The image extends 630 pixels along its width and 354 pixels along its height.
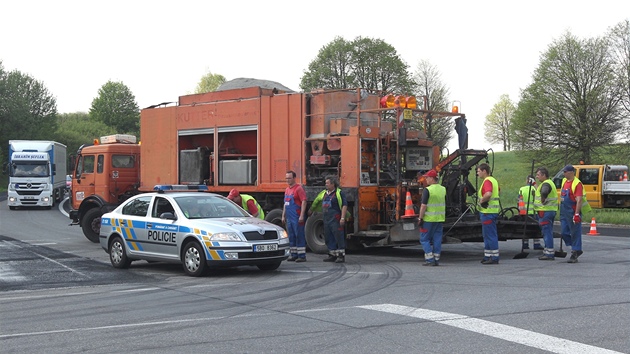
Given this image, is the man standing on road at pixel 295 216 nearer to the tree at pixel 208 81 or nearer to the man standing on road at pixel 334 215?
the man standing on road at pixel 334 215

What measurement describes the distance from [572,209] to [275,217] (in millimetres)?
6449

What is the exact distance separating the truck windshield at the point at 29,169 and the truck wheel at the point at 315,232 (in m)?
24.6

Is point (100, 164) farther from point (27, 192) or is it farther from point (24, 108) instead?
point (24, 108)

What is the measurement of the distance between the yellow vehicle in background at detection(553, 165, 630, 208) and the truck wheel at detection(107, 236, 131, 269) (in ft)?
86.1

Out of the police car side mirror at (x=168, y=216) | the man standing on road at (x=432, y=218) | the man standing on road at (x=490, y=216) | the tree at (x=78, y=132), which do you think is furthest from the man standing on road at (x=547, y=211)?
the tree at (x=78, y=132)

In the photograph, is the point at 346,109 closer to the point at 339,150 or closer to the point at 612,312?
the point at 339,150

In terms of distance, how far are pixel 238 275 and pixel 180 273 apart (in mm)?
1144

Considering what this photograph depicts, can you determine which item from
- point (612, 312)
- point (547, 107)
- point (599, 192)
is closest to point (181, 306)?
point (612, 312)

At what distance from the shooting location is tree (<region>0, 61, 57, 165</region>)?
74.8 metres

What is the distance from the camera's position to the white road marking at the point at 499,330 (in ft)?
20.9

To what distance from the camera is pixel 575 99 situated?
48156 millimetres

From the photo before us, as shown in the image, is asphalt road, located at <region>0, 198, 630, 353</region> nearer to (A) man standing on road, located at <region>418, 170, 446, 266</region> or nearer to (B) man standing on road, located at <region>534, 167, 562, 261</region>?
(A) man standing on road, located at <region>418, 170, 446, 266</region>

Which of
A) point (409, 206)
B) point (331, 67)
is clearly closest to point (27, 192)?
point (409, 206)

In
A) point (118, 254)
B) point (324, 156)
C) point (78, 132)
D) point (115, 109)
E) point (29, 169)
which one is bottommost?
point (118, 254)
